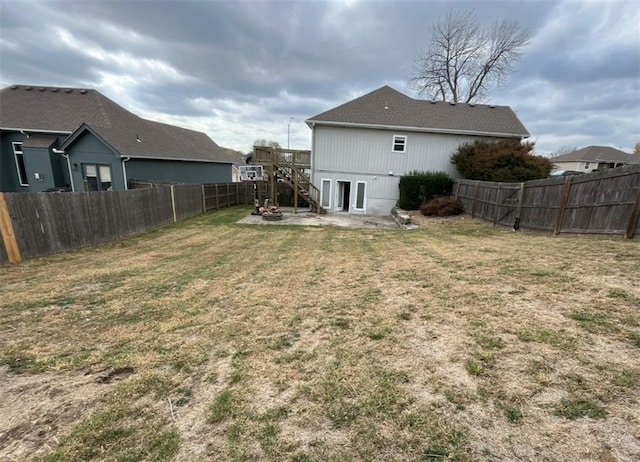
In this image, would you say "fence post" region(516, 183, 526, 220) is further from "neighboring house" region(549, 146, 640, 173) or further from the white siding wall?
"neighboring house" region(549, 146, 640, 173)

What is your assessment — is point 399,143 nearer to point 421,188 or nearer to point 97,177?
point 421,188

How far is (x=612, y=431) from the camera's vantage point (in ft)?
5.65

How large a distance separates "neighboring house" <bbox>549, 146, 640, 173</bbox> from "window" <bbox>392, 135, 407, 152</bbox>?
120 ft

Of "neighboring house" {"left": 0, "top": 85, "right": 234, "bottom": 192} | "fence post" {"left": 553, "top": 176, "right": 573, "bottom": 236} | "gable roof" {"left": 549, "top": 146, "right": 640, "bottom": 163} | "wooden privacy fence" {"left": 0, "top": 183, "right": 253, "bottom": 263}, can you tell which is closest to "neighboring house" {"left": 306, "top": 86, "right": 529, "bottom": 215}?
"wooden privacy fence" {"left": 0, "top": 183, "right": 253, "bottom": 263}

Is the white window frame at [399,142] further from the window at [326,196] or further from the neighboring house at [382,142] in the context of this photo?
the window at [326,196]

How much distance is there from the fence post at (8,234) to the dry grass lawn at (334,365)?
1.58 m

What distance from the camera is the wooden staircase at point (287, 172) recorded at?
16375 millimetres

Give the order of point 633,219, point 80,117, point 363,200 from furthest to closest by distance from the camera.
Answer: point 363,200
point 80,117
point 633,219

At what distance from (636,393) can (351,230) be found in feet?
33.4

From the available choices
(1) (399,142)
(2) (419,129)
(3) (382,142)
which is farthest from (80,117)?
(2) (419,129)

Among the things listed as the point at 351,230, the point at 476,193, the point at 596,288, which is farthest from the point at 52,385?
the point at 476,193

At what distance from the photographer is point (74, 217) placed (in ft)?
25.5

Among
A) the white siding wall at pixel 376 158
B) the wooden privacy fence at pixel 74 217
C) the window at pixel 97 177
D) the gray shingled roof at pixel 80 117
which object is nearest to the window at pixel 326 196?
the white siding wall at pixel 376 158

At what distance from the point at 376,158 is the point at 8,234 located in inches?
625
